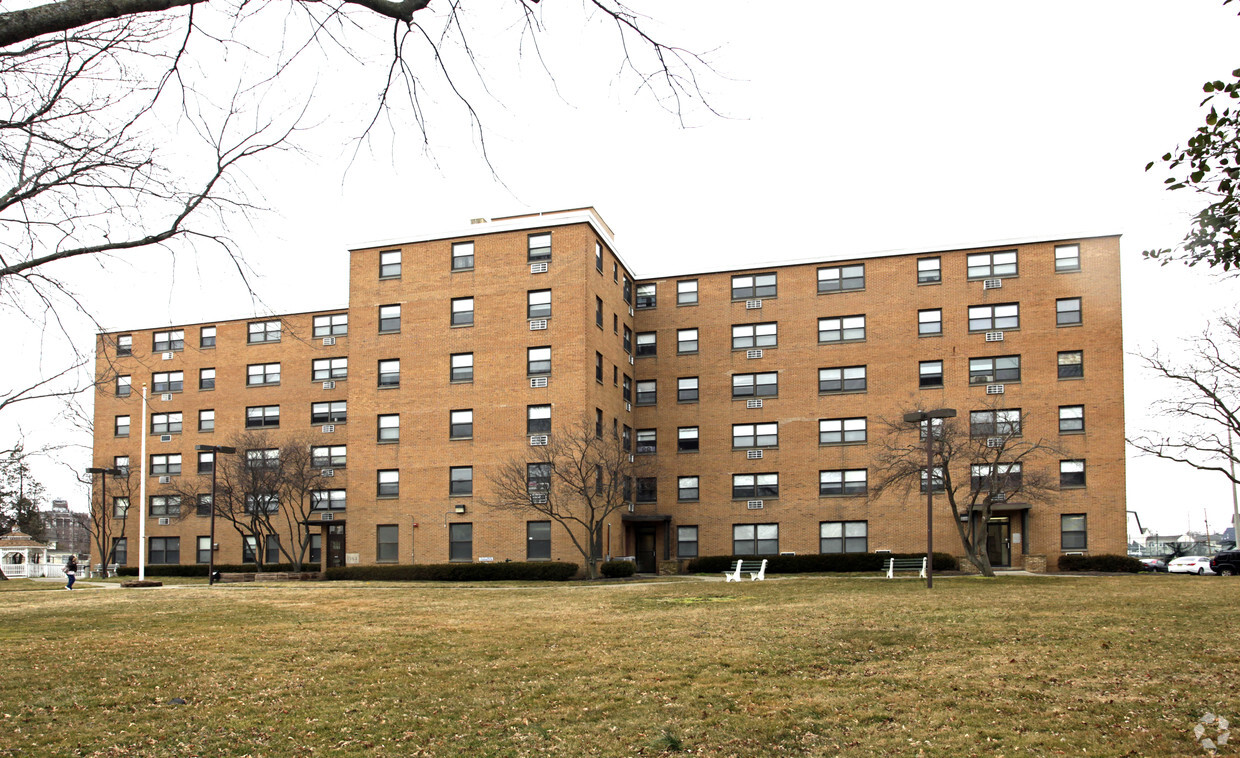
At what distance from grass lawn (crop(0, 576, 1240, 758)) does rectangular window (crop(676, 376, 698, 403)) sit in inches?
1309

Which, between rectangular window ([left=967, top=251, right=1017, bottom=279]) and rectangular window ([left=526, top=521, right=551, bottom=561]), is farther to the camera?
rectangular window ([left=967, top=251, right=1017, bottom=279])

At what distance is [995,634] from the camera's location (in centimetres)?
1577

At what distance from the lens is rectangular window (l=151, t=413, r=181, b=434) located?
5881 cm

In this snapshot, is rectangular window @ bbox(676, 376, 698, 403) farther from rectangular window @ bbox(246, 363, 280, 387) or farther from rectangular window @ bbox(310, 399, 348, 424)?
rectangular window @ bbox(246, 363, 280, 387)

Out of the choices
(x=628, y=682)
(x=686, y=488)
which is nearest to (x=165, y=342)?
(x=686, y=488)

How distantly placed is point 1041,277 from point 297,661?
147ft

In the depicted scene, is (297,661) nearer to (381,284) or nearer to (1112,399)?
(381,284)

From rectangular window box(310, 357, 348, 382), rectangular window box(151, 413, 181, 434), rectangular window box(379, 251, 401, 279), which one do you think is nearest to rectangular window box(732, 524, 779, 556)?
rectangular window box(379, 251, 401, 279)

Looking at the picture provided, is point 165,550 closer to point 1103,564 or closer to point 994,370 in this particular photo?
point 994,370

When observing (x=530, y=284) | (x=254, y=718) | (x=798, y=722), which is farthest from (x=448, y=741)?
(x=530, y=284)

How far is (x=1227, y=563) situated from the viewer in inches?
1811

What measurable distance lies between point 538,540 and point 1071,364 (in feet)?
90.8

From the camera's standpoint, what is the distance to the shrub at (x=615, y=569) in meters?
43.6

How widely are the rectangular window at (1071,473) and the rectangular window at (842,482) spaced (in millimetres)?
9334
